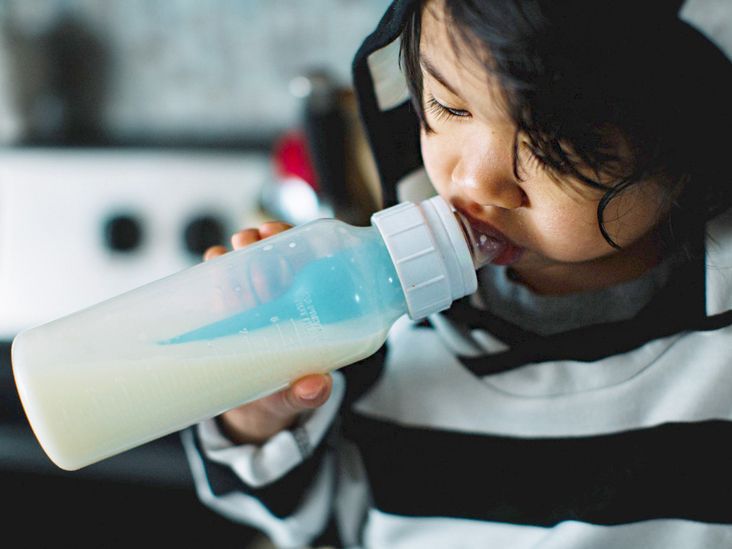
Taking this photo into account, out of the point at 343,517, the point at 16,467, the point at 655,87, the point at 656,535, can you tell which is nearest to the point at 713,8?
the point at 655,87

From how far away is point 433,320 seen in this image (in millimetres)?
684

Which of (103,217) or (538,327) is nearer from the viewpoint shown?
(538,327)

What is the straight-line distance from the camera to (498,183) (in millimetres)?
477

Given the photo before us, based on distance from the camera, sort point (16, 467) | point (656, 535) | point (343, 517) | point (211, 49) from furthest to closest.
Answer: point (211, 49) < point (16, 467) < point (343, 517) < point (656, 535)

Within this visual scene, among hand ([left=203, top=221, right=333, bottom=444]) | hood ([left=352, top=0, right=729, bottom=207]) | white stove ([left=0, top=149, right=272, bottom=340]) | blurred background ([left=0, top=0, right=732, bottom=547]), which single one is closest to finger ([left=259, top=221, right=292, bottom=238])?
hand ([left=203, top=221, right=333, bottom=444])

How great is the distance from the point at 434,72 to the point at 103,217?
803 mm

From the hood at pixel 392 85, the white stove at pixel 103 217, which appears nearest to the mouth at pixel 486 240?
the hood at pixel 392 85

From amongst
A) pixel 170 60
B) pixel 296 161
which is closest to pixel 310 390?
pixel 296 161

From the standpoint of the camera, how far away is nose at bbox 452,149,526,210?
471mm

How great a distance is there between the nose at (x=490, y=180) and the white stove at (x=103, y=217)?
633 millimetres

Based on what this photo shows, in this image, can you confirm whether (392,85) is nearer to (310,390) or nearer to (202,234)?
(310,390)

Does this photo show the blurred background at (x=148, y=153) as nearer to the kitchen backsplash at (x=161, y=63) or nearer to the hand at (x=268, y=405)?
the kitchen backsplash at (x=161, y=63)

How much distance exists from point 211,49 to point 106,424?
0.78 metres

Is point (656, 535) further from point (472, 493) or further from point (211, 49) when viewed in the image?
point (211, 49)
